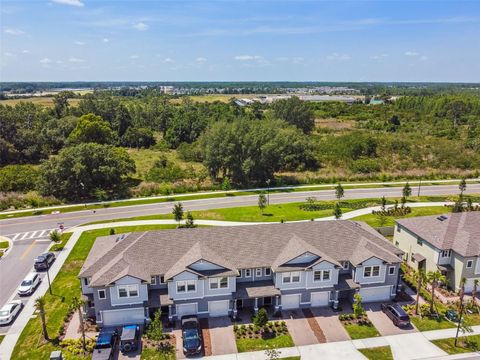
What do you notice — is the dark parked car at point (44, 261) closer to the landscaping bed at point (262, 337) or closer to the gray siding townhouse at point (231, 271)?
the gray siding townhouse at point (231, 271)

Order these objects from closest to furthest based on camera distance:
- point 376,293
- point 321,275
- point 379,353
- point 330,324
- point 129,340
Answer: point 379,353 → point 129,340 → point 330,324 → point 321,275 → point 376,293

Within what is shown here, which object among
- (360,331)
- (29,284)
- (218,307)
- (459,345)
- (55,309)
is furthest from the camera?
(29,284)

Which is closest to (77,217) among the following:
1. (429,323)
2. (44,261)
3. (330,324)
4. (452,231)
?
(44,261)

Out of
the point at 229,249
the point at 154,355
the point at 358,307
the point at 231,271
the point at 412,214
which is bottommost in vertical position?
the point at 154,355

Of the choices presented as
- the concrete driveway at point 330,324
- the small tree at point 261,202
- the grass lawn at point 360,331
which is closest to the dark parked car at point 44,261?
the concrete driveway at point 330,324

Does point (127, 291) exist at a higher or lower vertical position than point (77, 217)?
higher

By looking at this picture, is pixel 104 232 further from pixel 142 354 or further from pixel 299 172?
pixel 299 172

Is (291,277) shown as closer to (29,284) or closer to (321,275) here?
(321,275)

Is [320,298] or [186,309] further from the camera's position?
[320,298]
